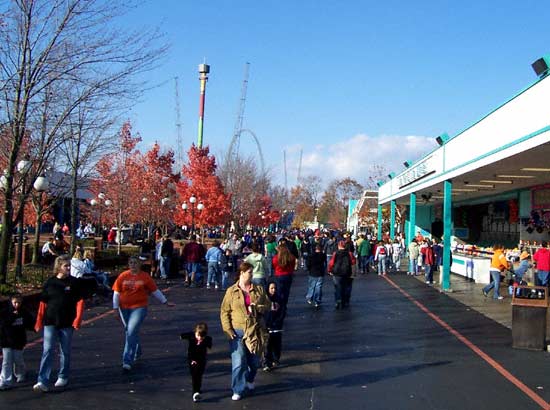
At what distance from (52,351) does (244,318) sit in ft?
7.23

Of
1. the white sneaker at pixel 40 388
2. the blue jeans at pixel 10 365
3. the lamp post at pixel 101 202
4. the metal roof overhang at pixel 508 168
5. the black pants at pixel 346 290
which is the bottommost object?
the white sneaker at pixel 40 388

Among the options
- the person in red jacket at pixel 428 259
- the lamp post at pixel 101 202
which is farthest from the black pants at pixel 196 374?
the lamp post at pixel 101 202

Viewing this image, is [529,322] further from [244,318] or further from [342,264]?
[244,318]

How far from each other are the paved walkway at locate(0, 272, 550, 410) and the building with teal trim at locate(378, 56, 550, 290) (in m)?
3.97

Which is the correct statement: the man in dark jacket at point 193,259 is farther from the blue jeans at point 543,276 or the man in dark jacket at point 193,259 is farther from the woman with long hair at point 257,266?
the blue jeans at point 543,276

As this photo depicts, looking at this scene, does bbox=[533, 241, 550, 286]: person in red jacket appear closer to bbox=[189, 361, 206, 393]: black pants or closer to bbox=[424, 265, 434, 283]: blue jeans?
bbox=[424, 265, 434, 283]: blue jeans

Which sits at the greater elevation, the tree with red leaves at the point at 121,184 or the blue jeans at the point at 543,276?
the tree with red leaves at the point at 121,184

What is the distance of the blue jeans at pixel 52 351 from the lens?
7273 mm

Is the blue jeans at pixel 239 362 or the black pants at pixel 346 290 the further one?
the black pants at pixel 346 290

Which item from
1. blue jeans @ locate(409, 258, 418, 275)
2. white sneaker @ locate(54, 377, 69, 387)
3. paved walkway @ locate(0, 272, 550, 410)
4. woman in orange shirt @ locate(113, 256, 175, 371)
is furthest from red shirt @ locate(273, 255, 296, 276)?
blue jeans @ locate(409, 258, 418, 275)

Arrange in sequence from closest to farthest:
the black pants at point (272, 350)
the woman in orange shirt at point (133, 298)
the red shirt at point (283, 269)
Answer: the woman in orange shirt at point (133, 298)
the black pants at point (272, 350)
the red shirt at point (283, 269)

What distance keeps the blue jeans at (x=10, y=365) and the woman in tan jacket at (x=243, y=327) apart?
2.45 metres

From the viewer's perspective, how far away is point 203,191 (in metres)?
45.9

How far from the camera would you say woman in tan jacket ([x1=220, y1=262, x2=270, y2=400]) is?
709cm
